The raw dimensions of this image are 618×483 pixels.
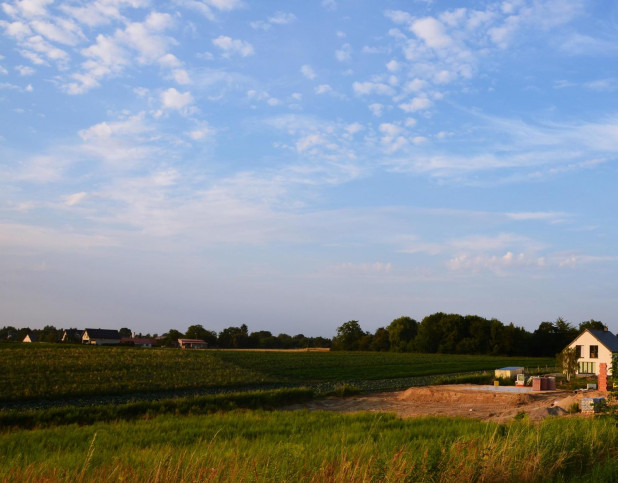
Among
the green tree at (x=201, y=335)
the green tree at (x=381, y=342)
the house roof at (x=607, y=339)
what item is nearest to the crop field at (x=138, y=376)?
the house roof at (x=607, y=339)

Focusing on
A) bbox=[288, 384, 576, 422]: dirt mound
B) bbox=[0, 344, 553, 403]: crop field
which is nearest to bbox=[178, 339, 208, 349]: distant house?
bbox=[0, 344, 553, 403]: crop field

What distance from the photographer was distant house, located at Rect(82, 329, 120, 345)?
15238 cm

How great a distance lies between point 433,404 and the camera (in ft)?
107

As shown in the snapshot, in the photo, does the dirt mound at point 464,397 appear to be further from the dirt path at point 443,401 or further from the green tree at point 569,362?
the green tree at point 569,362

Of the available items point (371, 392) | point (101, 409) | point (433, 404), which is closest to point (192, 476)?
point (101, 409)

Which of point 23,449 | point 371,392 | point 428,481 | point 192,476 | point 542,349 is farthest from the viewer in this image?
point 542,349

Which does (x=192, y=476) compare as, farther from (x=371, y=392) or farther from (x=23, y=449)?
(x=371, y=392)

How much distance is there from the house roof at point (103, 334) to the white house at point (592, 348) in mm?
132057

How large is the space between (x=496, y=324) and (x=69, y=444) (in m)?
113

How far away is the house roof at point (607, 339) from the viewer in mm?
52656

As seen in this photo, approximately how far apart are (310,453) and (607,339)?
53.4 m

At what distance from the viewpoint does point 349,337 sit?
471 feet

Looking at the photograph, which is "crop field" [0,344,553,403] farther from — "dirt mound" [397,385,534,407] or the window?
the window

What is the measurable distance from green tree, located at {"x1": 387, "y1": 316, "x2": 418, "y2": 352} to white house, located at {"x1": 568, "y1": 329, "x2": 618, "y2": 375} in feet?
246
